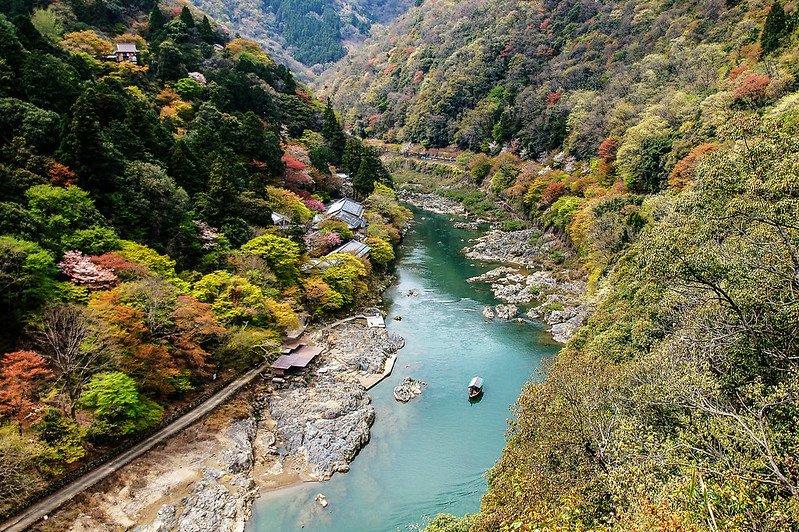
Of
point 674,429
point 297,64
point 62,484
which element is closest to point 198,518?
point 62,484

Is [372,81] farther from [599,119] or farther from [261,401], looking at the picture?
[261,401]

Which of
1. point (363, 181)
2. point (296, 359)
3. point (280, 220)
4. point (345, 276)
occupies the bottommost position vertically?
point (296, 359)

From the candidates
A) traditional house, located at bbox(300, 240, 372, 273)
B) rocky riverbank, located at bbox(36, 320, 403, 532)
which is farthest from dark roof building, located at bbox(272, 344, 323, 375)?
traditional house, located at bbox(300, 240, 372, 273)

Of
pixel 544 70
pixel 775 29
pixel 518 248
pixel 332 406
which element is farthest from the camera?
pixel 544 70

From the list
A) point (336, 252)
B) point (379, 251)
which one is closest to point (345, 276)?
point (336, 252)

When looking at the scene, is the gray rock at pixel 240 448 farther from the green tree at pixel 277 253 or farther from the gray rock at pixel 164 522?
the green tree at pixel 277 253

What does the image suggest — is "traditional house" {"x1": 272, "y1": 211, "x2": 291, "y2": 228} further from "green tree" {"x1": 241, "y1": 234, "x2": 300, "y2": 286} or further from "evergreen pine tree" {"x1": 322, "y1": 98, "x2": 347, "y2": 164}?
"evergreen pine tree" {"x1": 322, "y1": 98, "x2": 347, "y2": 164}

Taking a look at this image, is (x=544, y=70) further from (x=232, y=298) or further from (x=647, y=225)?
(x=232, y=298)

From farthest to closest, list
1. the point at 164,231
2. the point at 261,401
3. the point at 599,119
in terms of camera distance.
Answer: the point at 599,119 < the point at 164,231 < the point at 261,401
